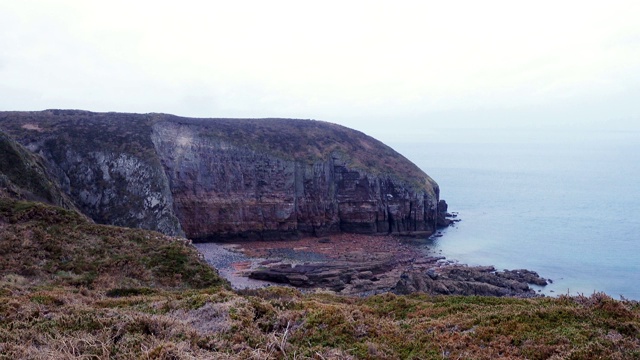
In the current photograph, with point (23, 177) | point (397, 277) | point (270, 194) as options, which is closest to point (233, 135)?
point (270, 194)

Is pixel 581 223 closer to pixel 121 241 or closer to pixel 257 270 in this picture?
pixel 257 270

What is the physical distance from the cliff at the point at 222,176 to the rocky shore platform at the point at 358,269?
305 centimetres

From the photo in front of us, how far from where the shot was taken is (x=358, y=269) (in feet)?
119

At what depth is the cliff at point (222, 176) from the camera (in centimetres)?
4166

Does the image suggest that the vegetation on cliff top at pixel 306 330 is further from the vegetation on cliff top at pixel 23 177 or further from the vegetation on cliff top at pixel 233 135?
Answer: the vegetation on cliff top at pixel 233 135

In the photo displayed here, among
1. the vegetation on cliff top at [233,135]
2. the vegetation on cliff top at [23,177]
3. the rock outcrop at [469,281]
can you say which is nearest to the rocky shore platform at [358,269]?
the rock outcrop at [469,281]

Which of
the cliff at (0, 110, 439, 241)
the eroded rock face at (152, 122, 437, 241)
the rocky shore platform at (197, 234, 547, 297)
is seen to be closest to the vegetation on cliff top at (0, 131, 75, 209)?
the cliff at (0, 110, 439, 241)

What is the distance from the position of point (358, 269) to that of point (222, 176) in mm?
19536

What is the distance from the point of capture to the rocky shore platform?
31.4m

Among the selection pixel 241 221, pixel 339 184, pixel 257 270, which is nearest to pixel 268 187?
pixel 241 221

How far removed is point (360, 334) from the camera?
9062 mm

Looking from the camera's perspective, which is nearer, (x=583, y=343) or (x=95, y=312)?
(x=583, y=343)

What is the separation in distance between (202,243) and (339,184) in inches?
637

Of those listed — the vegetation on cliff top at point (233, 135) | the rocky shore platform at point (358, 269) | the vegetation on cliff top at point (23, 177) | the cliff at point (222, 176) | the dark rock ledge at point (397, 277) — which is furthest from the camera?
the vegetation on cliff top at point (233, 135)
